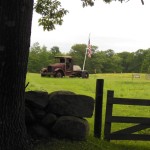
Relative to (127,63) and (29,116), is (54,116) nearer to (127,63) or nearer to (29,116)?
(29,116)

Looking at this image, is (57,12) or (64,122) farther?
(57,12)

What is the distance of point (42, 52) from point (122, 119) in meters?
106

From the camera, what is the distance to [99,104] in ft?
29.8

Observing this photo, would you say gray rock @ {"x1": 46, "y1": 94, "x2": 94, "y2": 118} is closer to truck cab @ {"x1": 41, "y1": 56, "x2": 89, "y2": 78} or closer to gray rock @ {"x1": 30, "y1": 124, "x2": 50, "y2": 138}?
gray rock @ {"x1": 30, "y1": 124, "x2": 50, "y2": 138}

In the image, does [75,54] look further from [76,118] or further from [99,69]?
[76,118]

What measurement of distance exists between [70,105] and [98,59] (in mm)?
118159

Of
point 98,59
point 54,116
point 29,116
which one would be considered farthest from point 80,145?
point 98,59

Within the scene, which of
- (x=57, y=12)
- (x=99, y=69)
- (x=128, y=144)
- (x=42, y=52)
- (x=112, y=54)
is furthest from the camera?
(x=112, y=54)

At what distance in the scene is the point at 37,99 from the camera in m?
8.04

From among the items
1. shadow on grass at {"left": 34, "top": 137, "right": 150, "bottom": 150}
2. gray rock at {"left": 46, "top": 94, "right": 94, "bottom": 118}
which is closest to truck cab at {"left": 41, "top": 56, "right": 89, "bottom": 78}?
A: shadow on grass at {"left": 34, "top": 137, "right": 150, "bottom": 150}

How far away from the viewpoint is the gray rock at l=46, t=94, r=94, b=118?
809 centimetres

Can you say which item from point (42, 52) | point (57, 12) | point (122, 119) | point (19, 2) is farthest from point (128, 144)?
point (42, 52)

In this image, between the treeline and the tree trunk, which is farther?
the treeline

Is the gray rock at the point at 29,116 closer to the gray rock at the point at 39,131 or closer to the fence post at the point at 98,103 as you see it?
the gray rock at the point at 39,131
